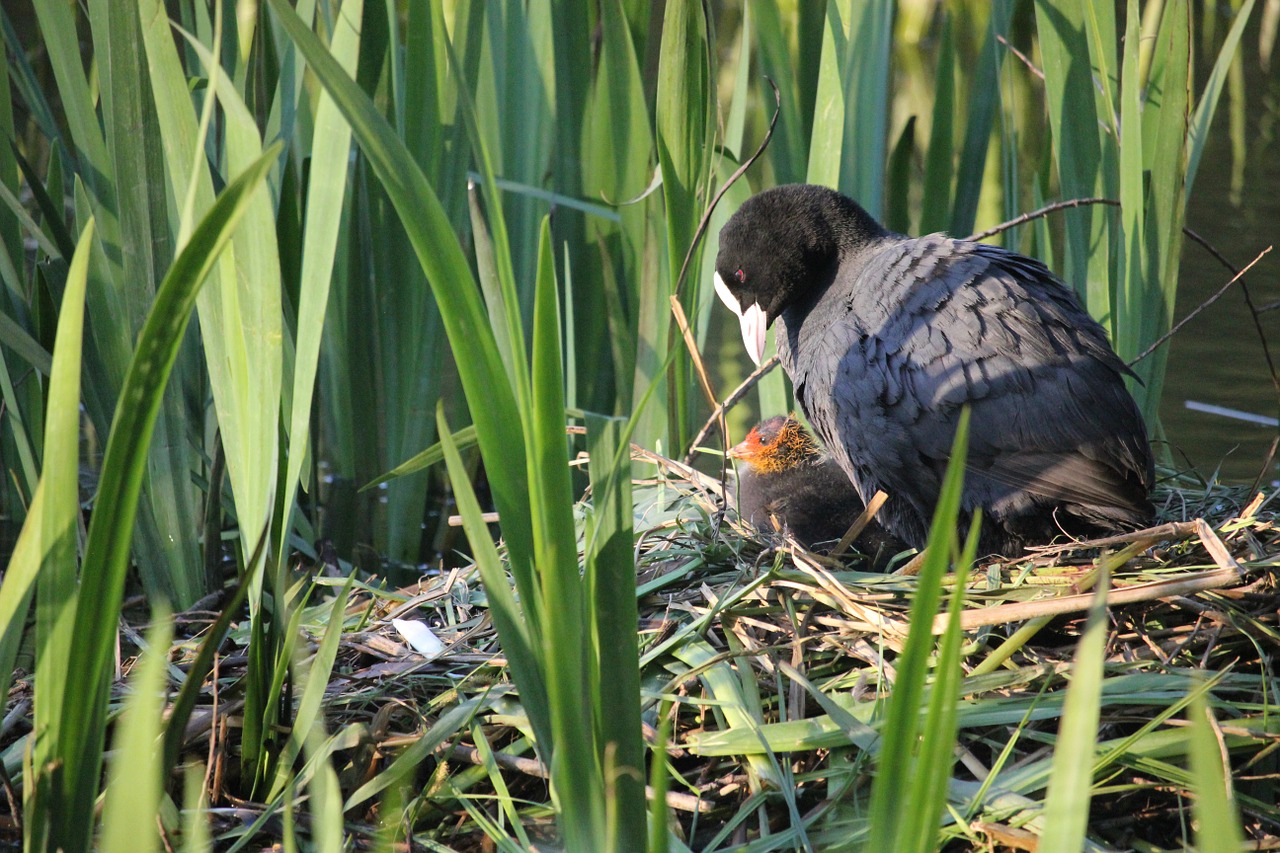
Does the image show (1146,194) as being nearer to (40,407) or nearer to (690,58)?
(690,58)

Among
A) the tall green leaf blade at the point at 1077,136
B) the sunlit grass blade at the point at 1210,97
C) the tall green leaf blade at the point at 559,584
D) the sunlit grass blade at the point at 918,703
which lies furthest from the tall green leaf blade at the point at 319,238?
the sunlit grass blade at the point at 1210,97

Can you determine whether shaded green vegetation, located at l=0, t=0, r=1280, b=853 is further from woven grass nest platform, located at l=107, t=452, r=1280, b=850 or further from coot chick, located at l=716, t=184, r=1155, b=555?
coot chick, located at l=716, t=184, r=1155, b=555

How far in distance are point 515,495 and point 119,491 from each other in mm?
354

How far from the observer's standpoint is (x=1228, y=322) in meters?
4.59

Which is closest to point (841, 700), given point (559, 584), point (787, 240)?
point (559, 584)

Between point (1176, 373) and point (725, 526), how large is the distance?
266 cm

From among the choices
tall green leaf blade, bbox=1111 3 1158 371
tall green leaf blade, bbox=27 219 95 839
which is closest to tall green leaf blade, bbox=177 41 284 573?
tall green leaf blade, bbox=27 219 95 839

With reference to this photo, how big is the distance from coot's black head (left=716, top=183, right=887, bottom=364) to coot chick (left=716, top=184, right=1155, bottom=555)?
13 centimetres

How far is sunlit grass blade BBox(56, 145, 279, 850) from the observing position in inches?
39.2

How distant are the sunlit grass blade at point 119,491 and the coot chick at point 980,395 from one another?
1.33 metres

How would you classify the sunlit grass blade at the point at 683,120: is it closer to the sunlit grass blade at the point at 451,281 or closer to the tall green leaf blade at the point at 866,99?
the tall green leaf blade at the point at 866,99

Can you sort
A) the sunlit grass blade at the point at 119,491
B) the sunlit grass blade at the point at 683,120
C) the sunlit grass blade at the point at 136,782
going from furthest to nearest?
the sunlit grass blade at the point at 683,120 < the sunlit grass blade at the point at 119,491 < the sunlit grass blade at the point at 136,782

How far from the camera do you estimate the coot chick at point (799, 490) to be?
2561 millimetres

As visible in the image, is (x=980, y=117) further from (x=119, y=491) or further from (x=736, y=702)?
(x=119, y=491)
